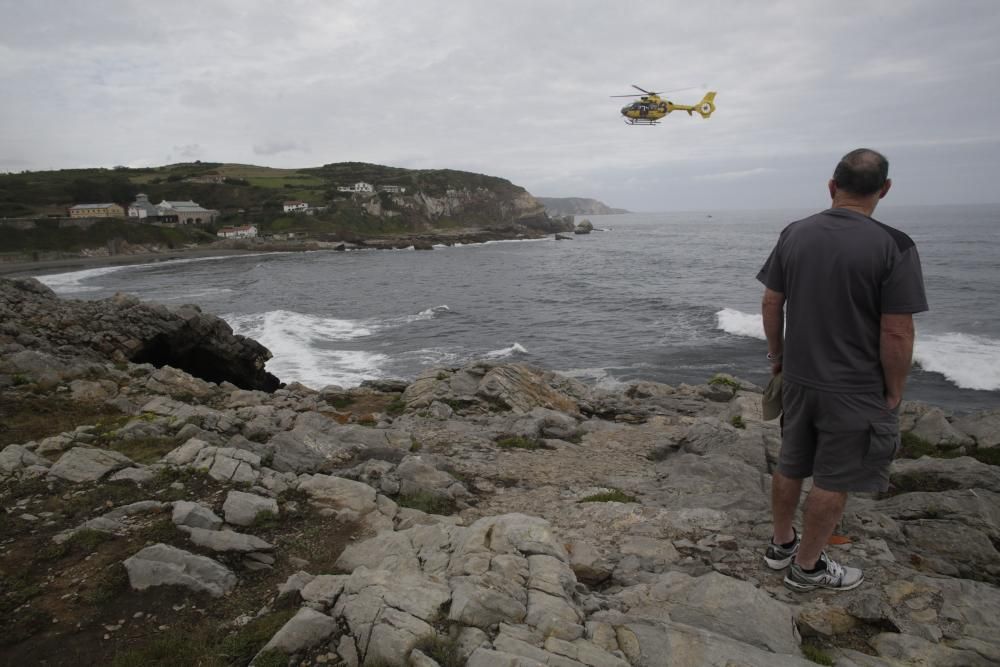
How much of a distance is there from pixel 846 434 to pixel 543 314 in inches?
1407

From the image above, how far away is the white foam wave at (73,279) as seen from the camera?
165 ft

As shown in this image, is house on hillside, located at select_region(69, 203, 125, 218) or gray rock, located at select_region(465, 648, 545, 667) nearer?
gray rock, located at select_region(465, 648, 545, 667)

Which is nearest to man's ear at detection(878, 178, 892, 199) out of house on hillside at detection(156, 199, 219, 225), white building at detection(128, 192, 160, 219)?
white building at detection(128, 192, 160, 219)

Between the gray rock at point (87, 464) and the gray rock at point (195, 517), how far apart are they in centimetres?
205

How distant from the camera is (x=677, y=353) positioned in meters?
27.2

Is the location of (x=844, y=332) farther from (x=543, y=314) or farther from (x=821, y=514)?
(x=543, y=314)

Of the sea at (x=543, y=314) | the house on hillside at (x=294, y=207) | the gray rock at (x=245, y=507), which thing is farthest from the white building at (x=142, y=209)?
the gray rock at (x=245, y=507)

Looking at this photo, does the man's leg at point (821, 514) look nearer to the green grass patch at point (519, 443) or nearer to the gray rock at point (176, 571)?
the gray rock at point (176, 571)

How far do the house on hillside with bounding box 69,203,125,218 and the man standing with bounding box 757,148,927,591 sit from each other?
115 m

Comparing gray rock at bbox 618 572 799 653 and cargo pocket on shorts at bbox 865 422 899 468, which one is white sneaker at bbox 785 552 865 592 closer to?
gray rock at bbox 618 572 799 653

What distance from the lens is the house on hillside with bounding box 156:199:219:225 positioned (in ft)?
341

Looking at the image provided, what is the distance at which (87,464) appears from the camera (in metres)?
7.20

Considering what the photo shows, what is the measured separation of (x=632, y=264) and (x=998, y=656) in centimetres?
7196

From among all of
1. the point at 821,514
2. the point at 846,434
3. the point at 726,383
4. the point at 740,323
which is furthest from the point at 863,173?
the point at 740,323
